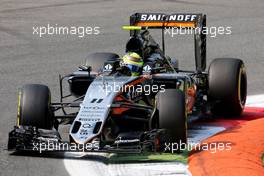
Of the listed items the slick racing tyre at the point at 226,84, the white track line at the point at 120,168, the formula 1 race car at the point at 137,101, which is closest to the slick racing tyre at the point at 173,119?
the formula 1 race car at the point at 137,101

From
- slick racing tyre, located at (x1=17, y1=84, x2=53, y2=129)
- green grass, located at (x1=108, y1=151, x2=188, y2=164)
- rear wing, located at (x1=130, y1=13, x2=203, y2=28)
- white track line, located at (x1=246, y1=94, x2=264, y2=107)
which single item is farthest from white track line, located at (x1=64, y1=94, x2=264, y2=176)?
white track line, located at (x1=246, y1=94, x2=264, y2=107)

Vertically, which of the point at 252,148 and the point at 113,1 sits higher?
the point at 113,1

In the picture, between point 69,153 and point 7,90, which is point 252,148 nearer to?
point 69,153

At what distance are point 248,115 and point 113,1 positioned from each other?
13.1 metres

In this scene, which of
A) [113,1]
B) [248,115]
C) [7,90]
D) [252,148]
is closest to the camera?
[252,148]

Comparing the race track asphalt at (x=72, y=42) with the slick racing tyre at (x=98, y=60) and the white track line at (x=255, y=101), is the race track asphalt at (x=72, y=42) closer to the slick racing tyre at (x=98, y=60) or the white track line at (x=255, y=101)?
the white track line at (x=255, y=101)

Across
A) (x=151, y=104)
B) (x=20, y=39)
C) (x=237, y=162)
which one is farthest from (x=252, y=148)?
(x=20, y=39)

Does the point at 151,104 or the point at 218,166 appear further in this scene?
the point at 151,104

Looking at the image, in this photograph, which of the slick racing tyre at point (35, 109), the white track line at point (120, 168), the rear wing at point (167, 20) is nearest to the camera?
the white track line at point (120, 168)

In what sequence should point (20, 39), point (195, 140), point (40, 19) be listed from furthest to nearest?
1. point (40, 19)
2. point (20, 39)
3. point (195, 140)

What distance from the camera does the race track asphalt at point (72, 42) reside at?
1411 centimetres

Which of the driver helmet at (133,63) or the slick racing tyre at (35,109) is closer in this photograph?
the slick racing tyre at (35,109)

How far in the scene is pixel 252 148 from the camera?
1129 cm

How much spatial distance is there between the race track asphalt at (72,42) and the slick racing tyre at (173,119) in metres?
1.35
